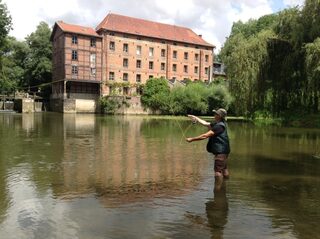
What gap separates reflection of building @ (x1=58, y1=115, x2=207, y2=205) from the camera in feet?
33.1

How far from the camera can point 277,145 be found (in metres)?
21.3

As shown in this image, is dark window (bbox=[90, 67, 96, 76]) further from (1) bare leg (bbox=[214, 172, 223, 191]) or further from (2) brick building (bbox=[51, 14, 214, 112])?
(1) bare leg (bbox=[214, 172, 223, 191])

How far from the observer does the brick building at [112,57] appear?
69625mm

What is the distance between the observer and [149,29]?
79.1 m

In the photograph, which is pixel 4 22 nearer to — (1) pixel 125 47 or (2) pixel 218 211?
(1) pixel 125 47

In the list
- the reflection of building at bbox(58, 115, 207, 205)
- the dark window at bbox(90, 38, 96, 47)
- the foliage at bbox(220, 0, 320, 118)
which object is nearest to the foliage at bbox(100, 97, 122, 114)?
the dark window at bbox(90, 38, 96, 47)

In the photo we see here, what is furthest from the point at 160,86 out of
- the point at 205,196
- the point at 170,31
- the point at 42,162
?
the point at 205,196

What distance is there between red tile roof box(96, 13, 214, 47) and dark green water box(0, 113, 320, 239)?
2357 inches

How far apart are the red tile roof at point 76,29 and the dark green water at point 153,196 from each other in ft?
181

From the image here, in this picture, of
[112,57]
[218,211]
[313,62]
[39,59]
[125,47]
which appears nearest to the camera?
[218,211]

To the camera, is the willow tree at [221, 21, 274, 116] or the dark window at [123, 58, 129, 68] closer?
the willow tree at [221, 21, 274, 116]

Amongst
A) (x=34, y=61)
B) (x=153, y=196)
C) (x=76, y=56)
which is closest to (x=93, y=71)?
(x=76, y=56)

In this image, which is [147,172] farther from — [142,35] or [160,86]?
[142,35]

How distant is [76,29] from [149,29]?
15275mm
